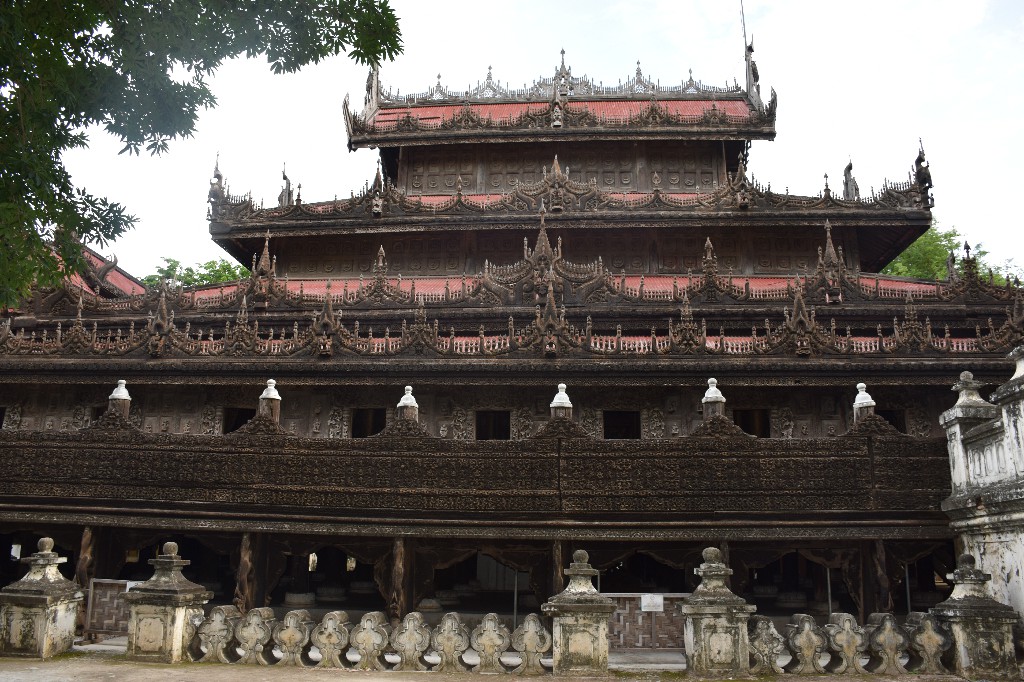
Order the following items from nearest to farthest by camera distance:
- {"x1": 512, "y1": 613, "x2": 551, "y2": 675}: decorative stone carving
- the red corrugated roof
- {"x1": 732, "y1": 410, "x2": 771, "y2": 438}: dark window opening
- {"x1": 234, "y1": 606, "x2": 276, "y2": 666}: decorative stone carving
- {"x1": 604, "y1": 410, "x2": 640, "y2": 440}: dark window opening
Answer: {"x1": 512, "y1": 613, "x2": 551, "y2": 675}: decorative stone carving → {"x1": 234, "y1": 606, "x2": 276, "y2": 666}: decorative stone carving → {"x1": 732, "y1": 410, "x2": 771, "y2": 438}: dark window opening → {"x1": 604, "y1": 410, "x2": 640, "y2": 440}: dark window opening → the red corrugated roof

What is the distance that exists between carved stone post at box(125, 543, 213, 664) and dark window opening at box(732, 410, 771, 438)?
1071 cm

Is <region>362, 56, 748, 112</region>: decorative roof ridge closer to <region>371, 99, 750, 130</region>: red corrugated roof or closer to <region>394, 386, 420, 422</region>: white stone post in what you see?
<region>371, 99, 750, 130</region>: red corrugated roof

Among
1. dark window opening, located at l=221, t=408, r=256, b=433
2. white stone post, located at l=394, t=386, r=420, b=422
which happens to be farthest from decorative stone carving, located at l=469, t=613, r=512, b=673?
dark window opening, located at l=221, t=408, r=256, b=433

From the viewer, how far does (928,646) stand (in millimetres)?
9023

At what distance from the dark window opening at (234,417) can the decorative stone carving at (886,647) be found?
12.7 meters

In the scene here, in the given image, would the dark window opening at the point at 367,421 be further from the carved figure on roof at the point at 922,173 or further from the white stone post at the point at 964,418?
the carved figure on roof at the point at 922,173

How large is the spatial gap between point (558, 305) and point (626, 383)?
3.57m

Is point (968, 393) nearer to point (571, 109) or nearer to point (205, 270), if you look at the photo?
point (571, 109)

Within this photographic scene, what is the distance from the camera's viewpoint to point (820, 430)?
50.0 ft

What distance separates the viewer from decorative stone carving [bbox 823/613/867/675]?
903cm

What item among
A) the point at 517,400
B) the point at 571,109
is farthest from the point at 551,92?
the point at 517,400

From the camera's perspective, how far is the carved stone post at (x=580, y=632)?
889cm

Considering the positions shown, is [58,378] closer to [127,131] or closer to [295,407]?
[295,407]

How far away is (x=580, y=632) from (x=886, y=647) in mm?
3636
